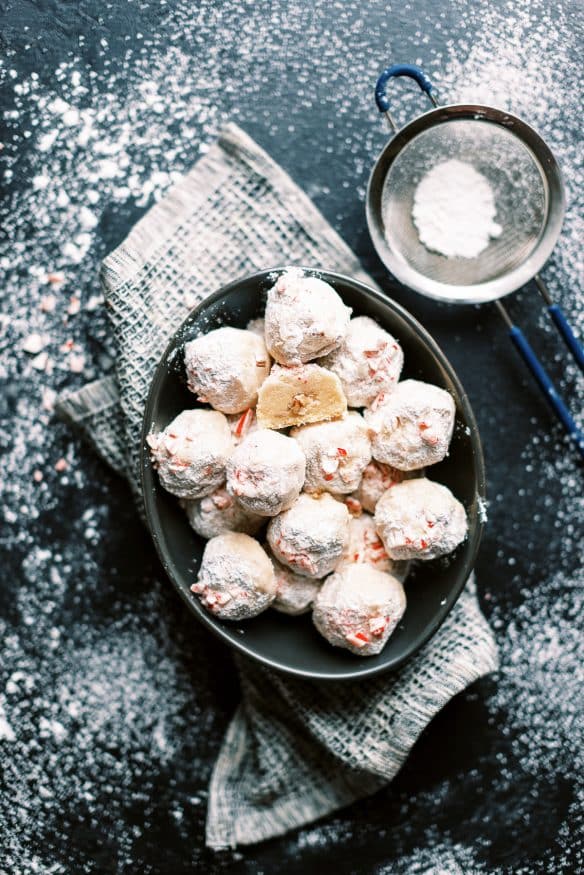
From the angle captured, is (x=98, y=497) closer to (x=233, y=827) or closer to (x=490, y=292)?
(x=233, y=827)

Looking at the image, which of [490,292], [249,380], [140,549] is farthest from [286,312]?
[140,549]

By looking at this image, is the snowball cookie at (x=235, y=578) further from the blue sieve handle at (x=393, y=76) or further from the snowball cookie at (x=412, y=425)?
the blue sieve handle at (x=393, y=76)

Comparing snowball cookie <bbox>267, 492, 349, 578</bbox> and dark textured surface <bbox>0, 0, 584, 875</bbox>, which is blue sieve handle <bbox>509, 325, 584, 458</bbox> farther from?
snowball cookie <bbox>267, 492, 349, 578</bbox>

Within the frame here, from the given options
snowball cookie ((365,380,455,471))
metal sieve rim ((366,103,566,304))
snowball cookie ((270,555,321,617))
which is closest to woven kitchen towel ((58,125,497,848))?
metal sieve rim ((366,103,566,304))

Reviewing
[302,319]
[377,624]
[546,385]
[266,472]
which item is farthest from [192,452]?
[546,385]

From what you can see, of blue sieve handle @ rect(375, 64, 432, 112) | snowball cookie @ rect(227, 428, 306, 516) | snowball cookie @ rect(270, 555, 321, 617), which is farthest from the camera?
blue sieve handle @ rect(375, 64, 432, 112)
